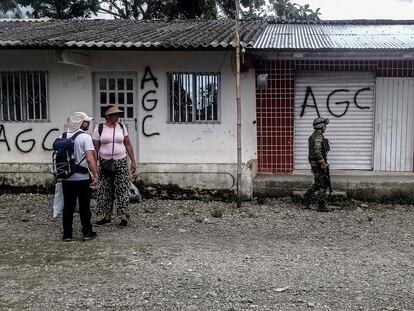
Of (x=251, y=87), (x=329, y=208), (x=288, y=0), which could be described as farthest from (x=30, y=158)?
(x=288, y=0)

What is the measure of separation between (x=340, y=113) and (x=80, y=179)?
5455 mm

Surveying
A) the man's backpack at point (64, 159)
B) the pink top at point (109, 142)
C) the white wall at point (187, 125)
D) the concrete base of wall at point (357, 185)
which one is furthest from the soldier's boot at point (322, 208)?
the man's backpack at point (64, 159)

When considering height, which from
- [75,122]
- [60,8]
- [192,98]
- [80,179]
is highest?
[60,8]

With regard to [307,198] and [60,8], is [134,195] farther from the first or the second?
[60,8]

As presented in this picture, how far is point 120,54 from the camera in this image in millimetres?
9352

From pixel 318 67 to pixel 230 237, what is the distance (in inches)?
170

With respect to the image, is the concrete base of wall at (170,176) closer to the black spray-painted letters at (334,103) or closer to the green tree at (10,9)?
the black spray-painted letters at (334,103)

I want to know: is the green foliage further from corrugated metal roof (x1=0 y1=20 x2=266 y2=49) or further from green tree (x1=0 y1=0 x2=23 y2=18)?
corrugated metal roof (x1=0 y1=20 x2=266 y2=49)

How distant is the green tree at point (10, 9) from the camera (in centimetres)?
2523

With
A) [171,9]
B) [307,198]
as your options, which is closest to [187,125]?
[307,198]

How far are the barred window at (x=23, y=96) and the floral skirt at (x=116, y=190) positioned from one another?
10.9 ft

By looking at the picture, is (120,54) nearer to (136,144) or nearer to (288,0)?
(136,144)

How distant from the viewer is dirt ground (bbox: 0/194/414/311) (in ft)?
14.6

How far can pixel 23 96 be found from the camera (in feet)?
31.6
